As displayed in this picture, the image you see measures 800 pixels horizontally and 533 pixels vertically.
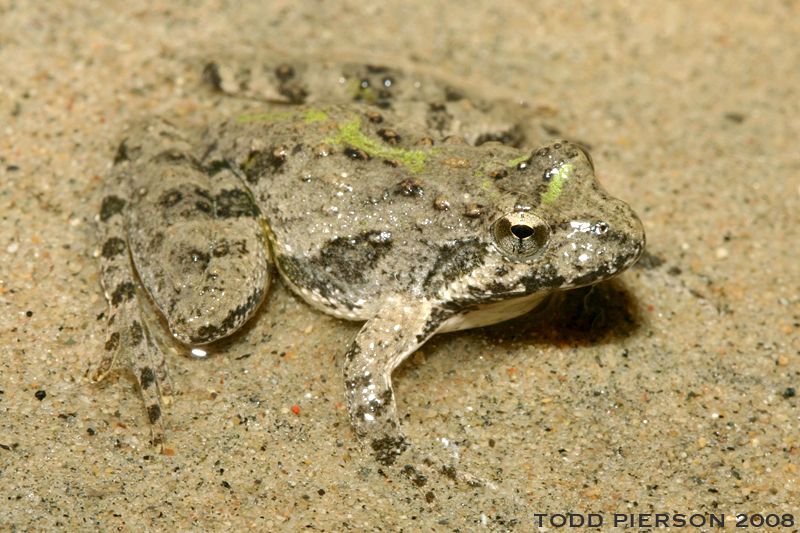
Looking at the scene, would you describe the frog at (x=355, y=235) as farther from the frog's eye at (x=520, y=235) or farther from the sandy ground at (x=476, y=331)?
the sandy ground at (x=476, y=331)

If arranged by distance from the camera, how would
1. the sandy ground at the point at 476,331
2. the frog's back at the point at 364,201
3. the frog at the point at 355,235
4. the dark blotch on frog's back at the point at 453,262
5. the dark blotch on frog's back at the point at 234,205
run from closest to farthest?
the sandy ground at the point at 476,331 → the frog at the point at 355,235 → the dark blotch on frog's back at the point at 453,262 → the frog's back at the point at 364,201 → the dark blotch on frog's back at the point at 234,205

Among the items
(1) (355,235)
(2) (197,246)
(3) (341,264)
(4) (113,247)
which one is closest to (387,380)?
(3) (341,264)

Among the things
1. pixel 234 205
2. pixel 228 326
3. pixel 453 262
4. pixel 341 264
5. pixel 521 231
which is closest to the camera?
pixel 521 231

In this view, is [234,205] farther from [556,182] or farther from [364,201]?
[556,182]

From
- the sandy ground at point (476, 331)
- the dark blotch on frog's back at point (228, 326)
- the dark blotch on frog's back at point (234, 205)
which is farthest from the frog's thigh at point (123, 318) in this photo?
the dark blotch on frog's back at point (234, 205)

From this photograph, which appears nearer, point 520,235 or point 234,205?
point 520,235

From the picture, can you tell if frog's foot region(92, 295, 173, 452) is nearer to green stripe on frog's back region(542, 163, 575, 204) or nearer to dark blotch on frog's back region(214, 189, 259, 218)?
dark blotch on frog's back region(214, 189, 259, 218)

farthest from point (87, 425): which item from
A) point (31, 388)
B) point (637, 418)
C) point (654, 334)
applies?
point (654, 334)
